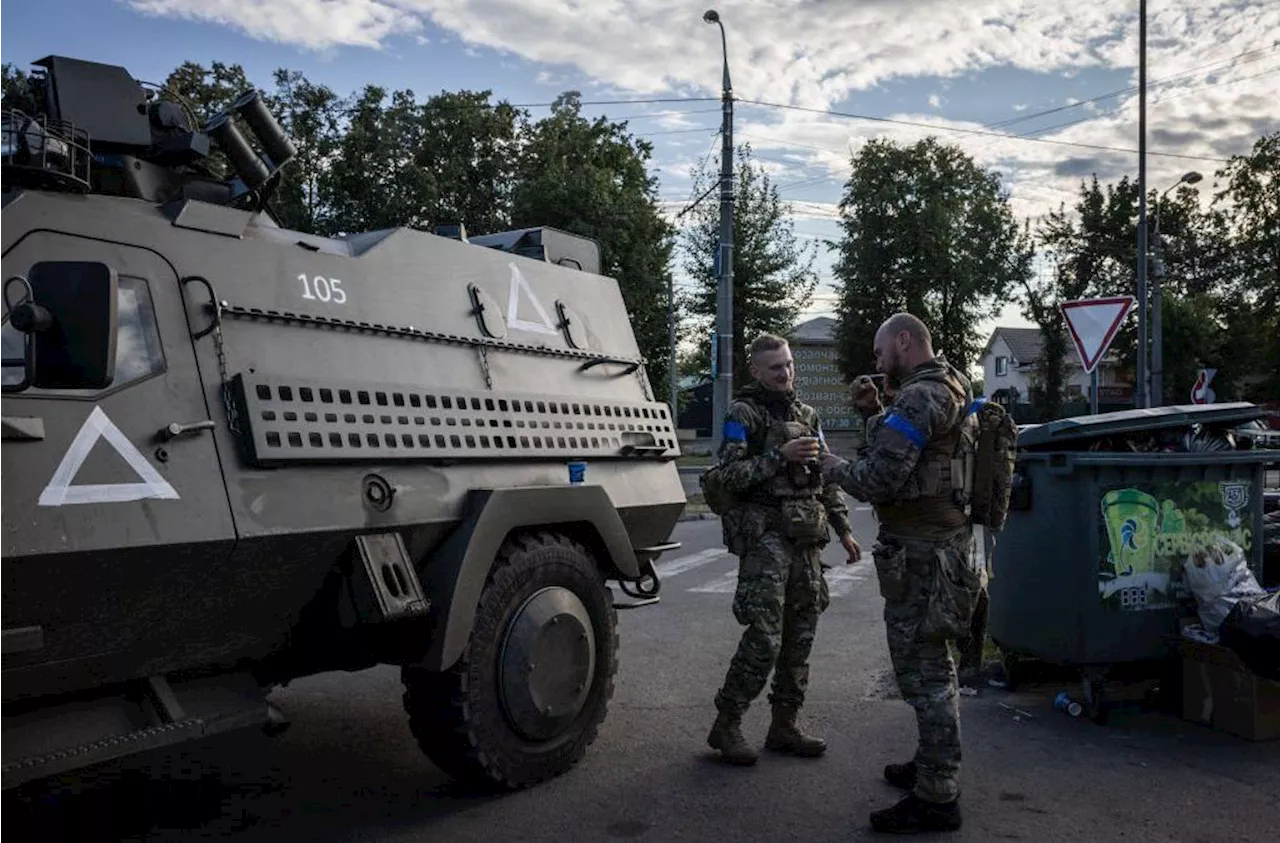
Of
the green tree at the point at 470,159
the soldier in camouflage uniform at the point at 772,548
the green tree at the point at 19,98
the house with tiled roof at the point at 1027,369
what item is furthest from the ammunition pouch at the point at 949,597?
the house with tiled roof at the point at 1027,369

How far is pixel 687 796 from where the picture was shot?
14.7 ft

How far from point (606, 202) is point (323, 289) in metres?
22.9

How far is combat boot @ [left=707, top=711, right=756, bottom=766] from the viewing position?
4.85m

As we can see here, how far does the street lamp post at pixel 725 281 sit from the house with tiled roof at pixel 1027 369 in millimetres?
36198

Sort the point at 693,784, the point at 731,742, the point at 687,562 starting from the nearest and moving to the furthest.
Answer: the point at 693,784 < the point at 731,742 < the point at 687,562

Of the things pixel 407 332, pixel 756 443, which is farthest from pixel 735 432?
pixel 407 332

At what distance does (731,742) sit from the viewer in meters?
4.89

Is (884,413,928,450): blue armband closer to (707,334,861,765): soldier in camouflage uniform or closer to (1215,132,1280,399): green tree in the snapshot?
(707,334,861,765): soldier in camouflage uniform

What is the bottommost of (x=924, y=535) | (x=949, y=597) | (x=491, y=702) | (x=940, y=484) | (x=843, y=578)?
(x=843, y=578)

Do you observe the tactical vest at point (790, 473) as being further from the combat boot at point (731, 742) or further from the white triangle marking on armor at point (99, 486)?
the white triangle marking on armor at point (99, 486)

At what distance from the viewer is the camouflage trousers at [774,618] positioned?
4.84m

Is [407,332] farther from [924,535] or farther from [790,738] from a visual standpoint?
[790,738]

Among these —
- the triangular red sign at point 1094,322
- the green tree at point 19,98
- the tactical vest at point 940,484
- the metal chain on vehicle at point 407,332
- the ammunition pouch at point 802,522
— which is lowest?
the ammunition pouch at point 802,522

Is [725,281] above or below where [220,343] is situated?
above
